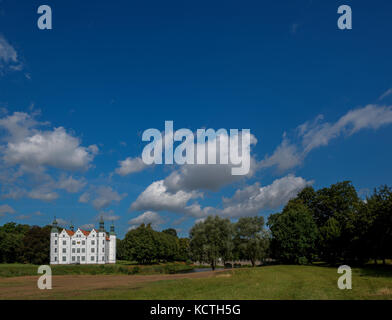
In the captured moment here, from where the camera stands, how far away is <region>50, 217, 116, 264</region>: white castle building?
106m

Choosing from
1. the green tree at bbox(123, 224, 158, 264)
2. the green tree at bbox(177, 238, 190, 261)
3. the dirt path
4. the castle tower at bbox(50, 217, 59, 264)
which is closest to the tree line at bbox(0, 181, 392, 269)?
the dirt path

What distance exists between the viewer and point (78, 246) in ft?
360

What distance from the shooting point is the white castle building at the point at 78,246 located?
349ft

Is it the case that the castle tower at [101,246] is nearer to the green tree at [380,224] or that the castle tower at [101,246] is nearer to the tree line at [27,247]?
the tree line at [27,247]

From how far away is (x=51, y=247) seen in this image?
345 ft

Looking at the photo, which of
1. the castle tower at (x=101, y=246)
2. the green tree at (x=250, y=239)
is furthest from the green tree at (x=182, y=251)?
the green tree at (x=250, y=239)

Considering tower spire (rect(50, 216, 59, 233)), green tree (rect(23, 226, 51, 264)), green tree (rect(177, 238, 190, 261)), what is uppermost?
tower spire (rect(50, 216, 59, 233))

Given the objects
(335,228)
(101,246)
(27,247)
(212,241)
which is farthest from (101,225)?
(335,228)

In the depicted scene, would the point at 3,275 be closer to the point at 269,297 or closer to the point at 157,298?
the point at 157,298

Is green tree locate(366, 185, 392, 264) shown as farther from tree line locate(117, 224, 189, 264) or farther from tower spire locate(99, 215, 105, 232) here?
tower spire locate(99, 215, 105, 232)
